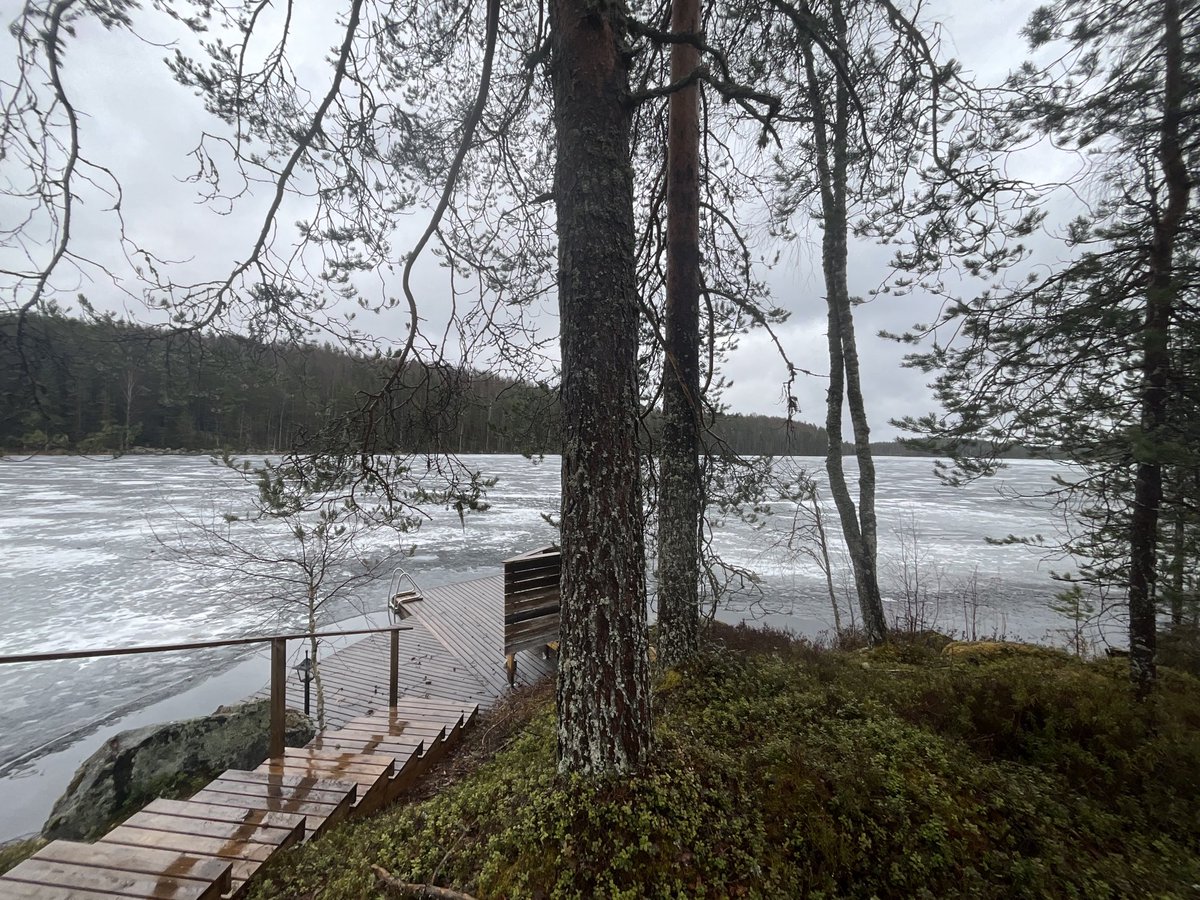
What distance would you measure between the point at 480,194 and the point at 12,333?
318 centimetres

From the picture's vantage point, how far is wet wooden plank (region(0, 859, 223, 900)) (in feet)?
7.52

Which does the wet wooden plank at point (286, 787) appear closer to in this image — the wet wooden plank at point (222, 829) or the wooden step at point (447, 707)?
the wet wooden plank at point (222, 829)

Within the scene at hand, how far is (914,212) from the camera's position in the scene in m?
3.68

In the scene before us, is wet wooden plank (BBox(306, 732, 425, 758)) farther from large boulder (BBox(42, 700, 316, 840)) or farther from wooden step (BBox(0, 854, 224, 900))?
large boulder (BBox(42, 700, 316, 840))

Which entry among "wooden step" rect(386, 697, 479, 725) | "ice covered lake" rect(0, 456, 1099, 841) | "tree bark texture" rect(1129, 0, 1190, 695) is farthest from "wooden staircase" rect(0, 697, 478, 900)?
"tree bark texture" rect(1129, 0, 1190, 695)

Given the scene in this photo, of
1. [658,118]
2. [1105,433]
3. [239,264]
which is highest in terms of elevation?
[658,118]

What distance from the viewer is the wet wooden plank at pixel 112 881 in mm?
2293

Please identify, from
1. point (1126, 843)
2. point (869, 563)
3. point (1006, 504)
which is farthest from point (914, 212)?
point (1006, 504)

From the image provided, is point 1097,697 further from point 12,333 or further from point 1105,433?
point 12,333

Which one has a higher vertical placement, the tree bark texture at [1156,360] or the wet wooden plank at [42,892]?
the tree bark texture at [1156,360]

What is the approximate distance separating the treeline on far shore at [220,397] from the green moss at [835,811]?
2.10 m

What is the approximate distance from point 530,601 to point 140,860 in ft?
14.1

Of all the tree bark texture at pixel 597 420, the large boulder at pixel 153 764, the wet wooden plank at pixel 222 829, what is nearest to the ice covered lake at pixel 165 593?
the large boulder at pixel 153 764

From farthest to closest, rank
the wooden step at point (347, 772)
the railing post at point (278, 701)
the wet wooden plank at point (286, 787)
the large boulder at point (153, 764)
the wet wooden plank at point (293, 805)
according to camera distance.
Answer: the large boulder at point (153, 764)
the railing post at point (278, 701)
the wooden step at point (347, 772)
the wet wooden plank at point (286, 787)
the wet wooden plank at point (293, 805)
